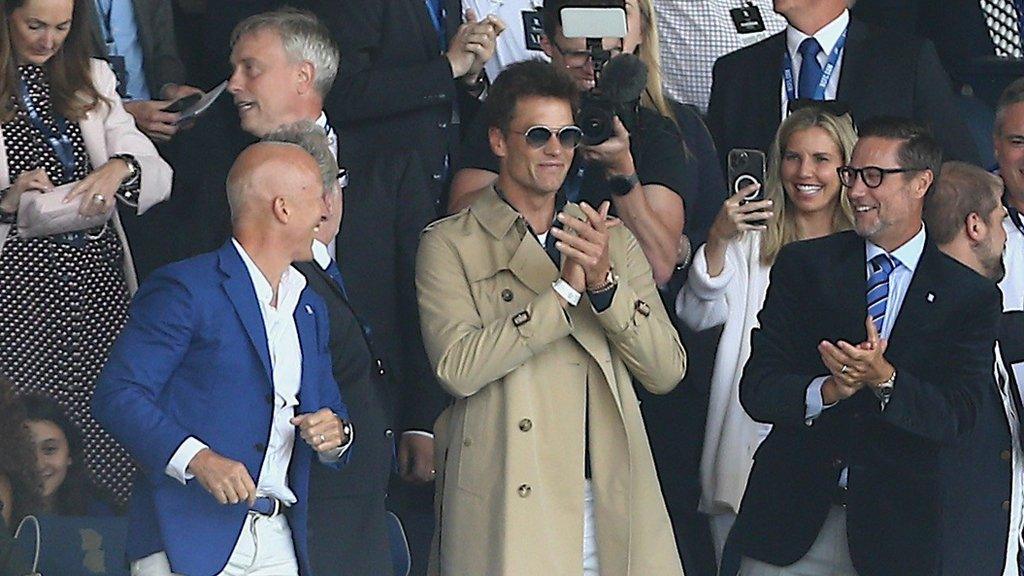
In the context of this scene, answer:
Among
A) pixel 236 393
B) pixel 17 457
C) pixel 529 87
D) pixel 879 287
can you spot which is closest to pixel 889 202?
pixel 879 287

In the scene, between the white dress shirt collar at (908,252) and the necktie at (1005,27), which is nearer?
the white dress shirt collar at (908,252)

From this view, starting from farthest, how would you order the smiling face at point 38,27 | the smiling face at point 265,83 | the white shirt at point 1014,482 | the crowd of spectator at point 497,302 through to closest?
the smiling face at point 265,83, the smiling face at point 38,27, the white shirt at point 1014,482, the crowd of spectator at point 497,302

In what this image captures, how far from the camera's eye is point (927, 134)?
4.88m

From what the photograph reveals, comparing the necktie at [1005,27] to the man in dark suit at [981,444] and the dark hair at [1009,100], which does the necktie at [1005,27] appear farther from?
the man in dark suit at [981,444]

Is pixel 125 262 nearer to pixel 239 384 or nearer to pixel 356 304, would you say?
pixel 356 304

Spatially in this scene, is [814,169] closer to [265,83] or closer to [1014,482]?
[1014,482]

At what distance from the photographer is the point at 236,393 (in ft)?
13.9

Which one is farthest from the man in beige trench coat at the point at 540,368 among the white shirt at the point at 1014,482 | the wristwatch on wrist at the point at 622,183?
the white shirt at the point at 1014,482

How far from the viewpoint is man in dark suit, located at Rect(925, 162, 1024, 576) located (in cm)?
474

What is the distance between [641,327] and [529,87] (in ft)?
2.16

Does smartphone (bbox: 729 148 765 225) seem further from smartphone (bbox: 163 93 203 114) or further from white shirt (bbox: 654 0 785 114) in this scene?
smartphone (bbox: 163 93 203 114)

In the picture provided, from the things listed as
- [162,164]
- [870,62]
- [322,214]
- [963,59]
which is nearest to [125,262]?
[162,164]

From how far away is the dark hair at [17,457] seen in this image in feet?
17.3

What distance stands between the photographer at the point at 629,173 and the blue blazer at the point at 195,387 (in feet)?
3.86
